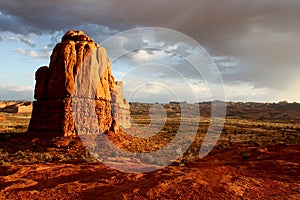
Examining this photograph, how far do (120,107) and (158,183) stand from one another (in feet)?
116

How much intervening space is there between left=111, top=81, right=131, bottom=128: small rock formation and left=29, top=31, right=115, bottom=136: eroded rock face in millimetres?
15389

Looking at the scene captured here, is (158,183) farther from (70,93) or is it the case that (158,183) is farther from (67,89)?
(67,89)

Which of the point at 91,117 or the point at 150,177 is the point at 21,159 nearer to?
the point at 91,117

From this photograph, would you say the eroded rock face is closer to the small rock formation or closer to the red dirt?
the red dirt

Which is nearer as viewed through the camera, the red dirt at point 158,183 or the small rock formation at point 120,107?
the red dirt at point 158,183

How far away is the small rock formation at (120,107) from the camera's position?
42438 mm

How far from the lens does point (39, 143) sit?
22.1 metres

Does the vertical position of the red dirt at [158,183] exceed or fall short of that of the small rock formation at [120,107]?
it falls short

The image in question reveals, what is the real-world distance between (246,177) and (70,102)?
17.5 m

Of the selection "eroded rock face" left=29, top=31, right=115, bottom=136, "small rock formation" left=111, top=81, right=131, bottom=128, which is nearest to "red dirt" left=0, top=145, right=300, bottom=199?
"eroded rock face" left=29, top=31, right=115, bottom=136

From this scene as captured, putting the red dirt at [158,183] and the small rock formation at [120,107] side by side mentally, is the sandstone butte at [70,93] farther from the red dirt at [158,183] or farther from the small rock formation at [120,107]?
the small rock formation at [120,107]

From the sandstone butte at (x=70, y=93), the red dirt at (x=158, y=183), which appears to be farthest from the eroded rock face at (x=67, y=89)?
the red dirt at (x=158, y=183)

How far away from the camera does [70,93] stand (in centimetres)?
2375

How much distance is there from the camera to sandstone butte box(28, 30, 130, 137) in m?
23.3
